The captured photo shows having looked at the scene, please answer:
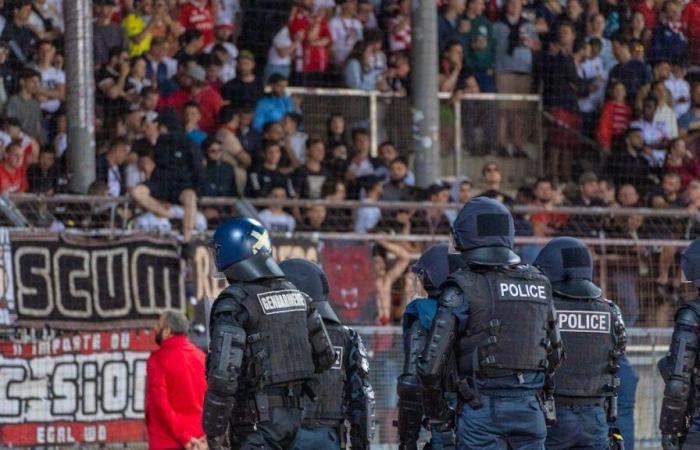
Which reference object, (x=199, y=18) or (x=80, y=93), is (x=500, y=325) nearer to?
(x=80, y=93)

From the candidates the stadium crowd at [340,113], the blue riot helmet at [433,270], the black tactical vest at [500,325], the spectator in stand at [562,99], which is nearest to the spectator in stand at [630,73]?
the stadium crowd at [340,113]

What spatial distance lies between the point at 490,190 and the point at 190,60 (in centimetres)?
326

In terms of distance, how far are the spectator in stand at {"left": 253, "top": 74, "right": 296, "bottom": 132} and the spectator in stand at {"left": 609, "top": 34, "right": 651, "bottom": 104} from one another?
399cm

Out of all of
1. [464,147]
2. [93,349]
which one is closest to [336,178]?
[464,147]

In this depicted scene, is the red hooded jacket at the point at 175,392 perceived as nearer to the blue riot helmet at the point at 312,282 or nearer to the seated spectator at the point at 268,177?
the blue riot helmet at the point at 312,282

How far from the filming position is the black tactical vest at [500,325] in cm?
877

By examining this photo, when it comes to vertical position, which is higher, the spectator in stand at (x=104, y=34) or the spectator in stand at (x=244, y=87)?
the spectator in stand at (x=104, y=34)

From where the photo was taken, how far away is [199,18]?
56.6 ft

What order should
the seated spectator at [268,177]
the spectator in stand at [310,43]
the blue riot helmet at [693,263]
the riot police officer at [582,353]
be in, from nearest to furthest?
the riot police officer at [582,353] → the blue riot helmet at [693,263] → the seated spectator at [268,177] → the spectator in stand at [310,43]

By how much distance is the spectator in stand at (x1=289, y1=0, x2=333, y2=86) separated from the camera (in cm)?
1778

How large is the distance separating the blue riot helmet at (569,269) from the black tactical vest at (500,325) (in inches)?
63.4

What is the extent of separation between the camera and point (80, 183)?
1521 cm

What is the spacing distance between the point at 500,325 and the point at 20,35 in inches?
324

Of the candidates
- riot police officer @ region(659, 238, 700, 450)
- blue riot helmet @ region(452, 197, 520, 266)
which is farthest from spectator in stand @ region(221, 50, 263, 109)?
blue riot helmet @ region(452, 197, 520, 266)
